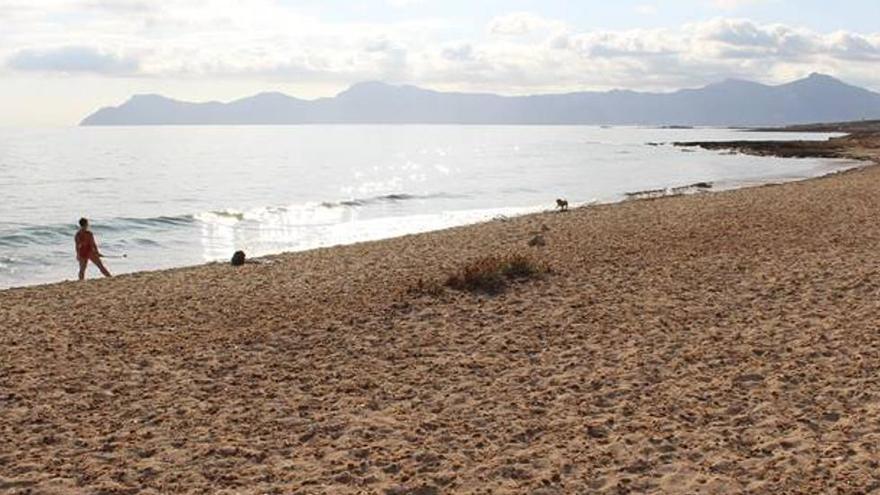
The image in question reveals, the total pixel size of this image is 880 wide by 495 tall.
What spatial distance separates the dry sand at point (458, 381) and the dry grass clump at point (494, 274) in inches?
16.6

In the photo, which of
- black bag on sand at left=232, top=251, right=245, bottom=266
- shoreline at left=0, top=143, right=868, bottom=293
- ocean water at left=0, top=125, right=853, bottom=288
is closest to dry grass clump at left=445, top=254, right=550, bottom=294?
black bag on sand at left=232, top=251, right=245, bottom=266

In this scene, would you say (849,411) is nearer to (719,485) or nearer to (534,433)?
(719,485)

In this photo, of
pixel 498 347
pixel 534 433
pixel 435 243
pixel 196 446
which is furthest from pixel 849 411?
pixel 435 243

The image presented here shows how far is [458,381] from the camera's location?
31.6ft

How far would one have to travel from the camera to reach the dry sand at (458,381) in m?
7.09

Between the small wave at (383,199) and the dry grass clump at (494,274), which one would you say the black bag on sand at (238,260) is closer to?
the dry grass clump at (494,274)

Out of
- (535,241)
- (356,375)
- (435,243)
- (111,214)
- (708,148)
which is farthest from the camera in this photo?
Result: (708,148)

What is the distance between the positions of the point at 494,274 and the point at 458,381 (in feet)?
17.7

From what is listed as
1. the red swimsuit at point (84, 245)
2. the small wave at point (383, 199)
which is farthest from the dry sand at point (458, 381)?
the small wave at point (383, 199)

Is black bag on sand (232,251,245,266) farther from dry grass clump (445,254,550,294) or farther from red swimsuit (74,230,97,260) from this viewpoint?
dry grass clump (445,254,550,294)

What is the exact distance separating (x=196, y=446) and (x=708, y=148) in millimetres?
112009

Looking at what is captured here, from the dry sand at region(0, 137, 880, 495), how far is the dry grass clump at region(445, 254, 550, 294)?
420 mm

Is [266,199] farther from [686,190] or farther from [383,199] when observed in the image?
[686,190]

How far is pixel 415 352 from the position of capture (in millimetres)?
10938
